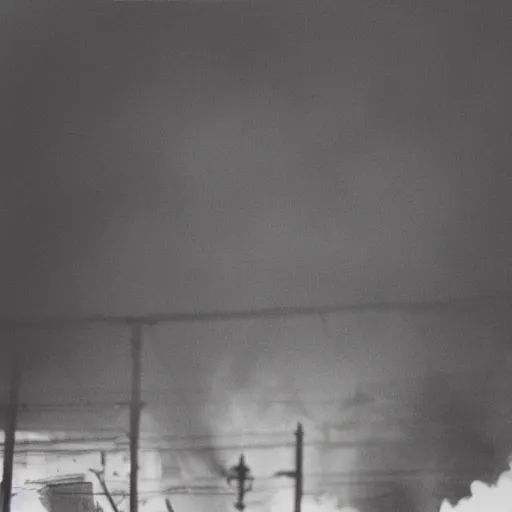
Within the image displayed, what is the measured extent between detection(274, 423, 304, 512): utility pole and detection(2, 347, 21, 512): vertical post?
2.03 ft

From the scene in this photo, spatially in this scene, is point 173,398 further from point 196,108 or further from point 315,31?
point 315,31

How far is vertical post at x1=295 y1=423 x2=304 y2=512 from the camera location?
173 centimetres

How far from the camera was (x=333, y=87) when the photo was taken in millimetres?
1811

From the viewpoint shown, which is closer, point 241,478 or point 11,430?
point 241,478

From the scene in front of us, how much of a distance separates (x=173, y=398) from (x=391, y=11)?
985 millimetres

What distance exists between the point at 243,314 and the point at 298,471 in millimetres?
354

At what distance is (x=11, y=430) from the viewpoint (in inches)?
73.0

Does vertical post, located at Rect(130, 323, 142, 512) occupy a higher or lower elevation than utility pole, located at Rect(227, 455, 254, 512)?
higher

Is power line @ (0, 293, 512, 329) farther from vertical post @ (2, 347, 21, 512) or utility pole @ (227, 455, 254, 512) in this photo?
utility pole @ (227, 455, 254, 512)

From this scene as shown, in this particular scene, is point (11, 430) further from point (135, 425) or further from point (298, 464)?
point (298, 464)

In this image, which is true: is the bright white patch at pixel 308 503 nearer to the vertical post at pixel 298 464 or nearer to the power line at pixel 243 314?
the vertical post at pixel 298 464

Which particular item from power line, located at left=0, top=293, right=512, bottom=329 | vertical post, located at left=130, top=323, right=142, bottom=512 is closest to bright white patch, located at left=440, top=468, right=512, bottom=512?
power line, located at left=0, top=293, right=512, bottom=329

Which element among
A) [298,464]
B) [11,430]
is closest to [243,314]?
[298,464]

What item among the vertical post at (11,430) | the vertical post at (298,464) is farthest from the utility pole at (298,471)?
the vertical post at (11,430)
